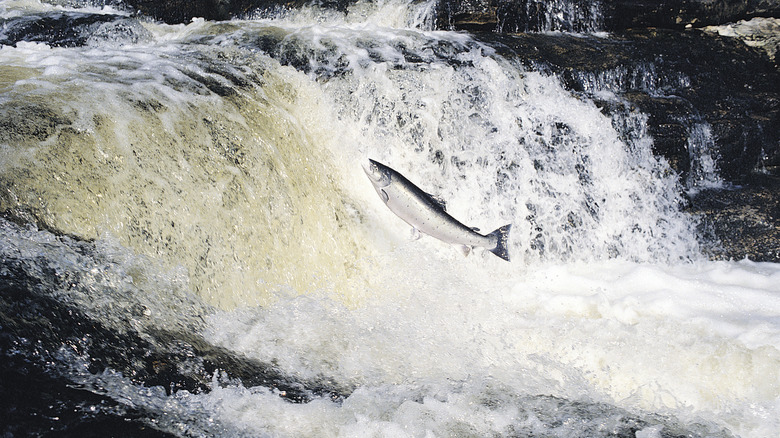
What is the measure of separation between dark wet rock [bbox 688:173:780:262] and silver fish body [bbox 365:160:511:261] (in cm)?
278

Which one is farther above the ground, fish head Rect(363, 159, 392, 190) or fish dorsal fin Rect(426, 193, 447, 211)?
fish head Rect(363, 159, 392, 190)

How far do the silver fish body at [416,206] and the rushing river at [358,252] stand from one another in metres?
0.58

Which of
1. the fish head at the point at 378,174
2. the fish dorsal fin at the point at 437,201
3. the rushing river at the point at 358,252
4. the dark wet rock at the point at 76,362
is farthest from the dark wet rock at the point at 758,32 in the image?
the dark wet rock at the point at 76,362

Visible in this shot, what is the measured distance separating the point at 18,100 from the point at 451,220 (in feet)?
8.69

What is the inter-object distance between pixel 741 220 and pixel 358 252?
146 inches

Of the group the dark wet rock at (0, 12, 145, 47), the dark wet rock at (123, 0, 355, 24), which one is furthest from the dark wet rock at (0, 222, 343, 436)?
the dark wet rock at (123, 0, 355, 24)

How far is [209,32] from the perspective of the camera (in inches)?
258

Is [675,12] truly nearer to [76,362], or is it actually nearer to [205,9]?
[205,9]

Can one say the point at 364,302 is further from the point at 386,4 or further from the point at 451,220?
the point at 386,4

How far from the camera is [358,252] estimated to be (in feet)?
14.6

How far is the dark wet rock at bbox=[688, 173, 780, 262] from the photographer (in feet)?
17.8

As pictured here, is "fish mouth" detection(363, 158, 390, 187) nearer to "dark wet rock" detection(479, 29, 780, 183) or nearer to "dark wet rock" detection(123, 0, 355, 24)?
"dark wet rock" detection(479, 29, 780, 183)

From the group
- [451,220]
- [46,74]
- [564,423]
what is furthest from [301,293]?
[46,74]

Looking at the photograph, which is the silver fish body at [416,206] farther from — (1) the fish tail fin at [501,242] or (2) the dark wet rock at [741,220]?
(2) the dark wet rock at [741,220]
